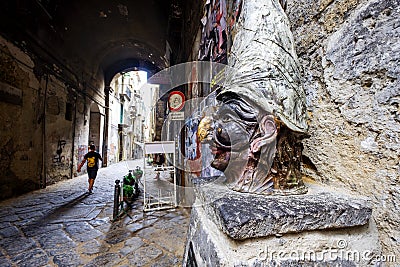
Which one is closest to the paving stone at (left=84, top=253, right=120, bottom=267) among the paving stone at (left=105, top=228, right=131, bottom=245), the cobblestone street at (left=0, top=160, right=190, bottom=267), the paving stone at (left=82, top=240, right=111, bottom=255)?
the cobblestone street at (left=0, top=160, right=190, bottom=267)

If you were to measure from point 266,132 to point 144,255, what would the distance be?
221 cm

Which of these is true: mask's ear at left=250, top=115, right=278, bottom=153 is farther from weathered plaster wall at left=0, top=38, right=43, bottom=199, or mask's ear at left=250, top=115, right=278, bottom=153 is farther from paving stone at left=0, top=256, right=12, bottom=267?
weathered plaster wall at left=0, top=38, right=43, bottom=199

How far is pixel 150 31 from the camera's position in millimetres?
7539

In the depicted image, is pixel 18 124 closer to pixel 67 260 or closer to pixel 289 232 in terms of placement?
pixel 67 260

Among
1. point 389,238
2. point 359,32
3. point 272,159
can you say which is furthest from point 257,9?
point 389,238

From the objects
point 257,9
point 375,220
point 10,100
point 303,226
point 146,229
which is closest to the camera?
point 303,226

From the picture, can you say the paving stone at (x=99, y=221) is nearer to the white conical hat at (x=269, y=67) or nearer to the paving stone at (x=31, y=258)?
the paving stone at (x=31, y=258)

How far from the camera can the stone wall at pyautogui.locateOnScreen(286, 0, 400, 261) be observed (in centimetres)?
63

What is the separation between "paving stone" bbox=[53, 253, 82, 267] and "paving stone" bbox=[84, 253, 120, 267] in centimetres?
14

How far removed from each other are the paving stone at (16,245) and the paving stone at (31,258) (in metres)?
0.12

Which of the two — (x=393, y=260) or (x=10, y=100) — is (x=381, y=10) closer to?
(x=393, y=260)

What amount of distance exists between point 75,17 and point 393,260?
8.96 meters

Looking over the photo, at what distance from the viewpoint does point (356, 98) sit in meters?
0.74

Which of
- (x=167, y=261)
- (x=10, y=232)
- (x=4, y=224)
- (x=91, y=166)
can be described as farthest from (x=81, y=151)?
(x=167, y=261)
